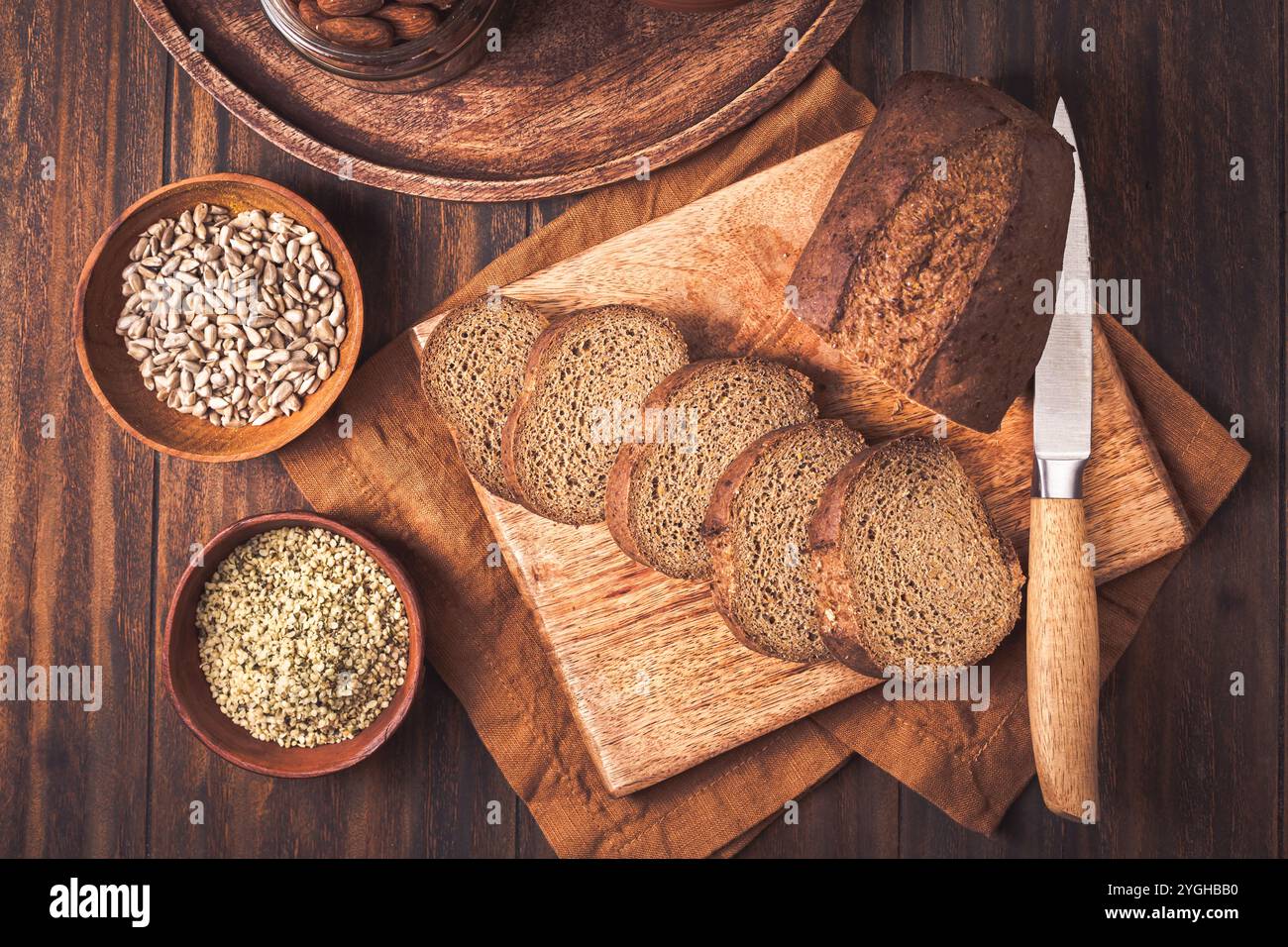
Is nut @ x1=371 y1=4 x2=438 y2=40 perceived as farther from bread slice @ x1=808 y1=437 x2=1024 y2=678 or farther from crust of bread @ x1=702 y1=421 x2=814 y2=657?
bread slice @ x1=808 y1=437 x2=1024 y2=678

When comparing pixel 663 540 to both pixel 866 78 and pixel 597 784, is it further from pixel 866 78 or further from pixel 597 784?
pixel 866 78

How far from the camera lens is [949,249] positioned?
60.5 inches

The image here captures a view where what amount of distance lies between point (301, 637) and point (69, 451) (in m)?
0.63

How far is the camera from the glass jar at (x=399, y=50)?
5.37 feet

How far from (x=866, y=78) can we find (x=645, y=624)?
1.14m

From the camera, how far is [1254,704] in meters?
1.93

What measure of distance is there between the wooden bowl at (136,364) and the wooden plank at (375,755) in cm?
11

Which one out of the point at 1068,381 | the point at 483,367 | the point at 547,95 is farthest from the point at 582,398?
the point at 1068,381

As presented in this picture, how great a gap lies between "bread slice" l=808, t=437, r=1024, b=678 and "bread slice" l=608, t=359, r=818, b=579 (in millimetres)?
193

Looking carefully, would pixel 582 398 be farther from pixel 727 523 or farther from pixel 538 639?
pixel 538 639

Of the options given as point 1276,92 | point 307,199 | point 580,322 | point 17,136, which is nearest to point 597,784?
point 580,322

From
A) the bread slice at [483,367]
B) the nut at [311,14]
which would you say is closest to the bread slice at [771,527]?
the bread slice at [483,367]

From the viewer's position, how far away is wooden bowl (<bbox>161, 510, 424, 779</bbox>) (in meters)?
1.78

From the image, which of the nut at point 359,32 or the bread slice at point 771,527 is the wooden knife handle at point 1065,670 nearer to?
the bread slice at point 771,527
